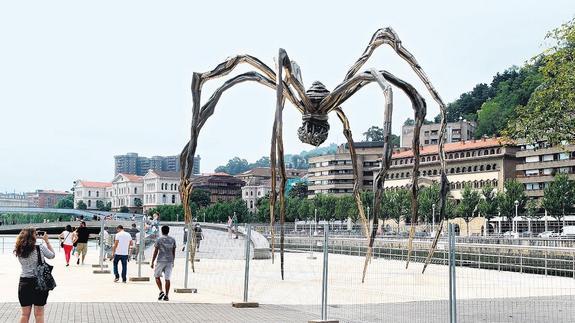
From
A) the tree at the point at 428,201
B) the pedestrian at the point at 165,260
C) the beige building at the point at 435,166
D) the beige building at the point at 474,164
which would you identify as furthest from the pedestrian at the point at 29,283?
the beige building at the point at 435,166

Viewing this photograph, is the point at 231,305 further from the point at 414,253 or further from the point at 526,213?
the point at 526,213

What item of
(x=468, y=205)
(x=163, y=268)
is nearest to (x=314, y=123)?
(x=163, y=268)

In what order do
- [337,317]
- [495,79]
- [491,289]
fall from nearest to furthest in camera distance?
[337,317] → [491,289] → [495,79]

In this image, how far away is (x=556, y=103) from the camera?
29531 mm

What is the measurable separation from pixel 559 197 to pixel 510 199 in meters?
9.46

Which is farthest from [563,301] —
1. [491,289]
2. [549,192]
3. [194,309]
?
[549,192]

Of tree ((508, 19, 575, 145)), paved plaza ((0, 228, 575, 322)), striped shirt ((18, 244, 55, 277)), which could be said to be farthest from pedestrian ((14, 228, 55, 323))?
tree ((508, 19, 575, 145))

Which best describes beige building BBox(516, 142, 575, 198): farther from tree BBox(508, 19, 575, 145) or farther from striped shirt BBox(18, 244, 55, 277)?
striped shirt BBox(18, 244, 55, 277)

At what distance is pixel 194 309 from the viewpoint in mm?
13883

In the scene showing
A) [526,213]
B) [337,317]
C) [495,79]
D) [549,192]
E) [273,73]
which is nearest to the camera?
[337,317]

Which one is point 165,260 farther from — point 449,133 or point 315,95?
point 449,133

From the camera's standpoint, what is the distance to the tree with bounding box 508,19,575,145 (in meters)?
29.6

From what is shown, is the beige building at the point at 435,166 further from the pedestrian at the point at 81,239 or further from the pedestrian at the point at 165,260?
the pedestrian at the point at 165,260

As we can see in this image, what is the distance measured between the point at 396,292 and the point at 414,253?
3298 mm
